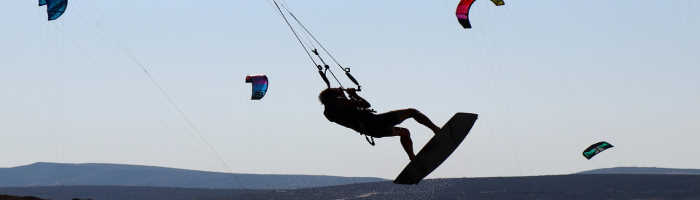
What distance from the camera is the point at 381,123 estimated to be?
19.5 m

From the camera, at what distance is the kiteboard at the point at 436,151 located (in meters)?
20.1

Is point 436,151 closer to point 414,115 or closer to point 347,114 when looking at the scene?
point 414,115

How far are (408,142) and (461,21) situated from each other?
19.5 ft

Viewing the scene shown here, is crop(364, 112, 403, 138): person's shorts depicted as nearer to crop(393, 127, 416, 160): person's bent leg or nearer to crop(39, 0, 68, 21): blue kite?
crop(393, 127, 416, 160): person's bent leg

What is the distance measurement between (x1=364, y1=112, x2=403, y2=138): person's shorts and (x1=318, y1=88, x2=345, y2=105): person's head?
0.69 m

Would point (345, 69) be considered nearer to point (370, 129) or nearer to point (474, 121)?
point (370, 129)

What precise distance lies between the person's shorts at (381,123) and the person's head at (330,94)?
0.69 meters

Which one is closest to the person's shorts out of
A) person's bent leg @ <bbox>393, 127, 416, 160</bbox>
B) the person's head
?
person's bent leg @ <bbox>393, 127, 416, 160</bbox>

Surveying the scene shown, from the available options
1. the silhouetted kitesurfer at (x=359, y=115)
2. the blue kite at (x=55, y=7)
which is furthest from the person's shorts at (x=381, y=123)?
the blue kite at (x=55, y=7)

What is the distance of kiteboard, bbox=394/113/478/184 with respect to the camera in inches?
790

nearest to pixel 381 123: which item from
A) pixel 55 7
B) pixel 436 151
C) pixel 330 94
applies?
pixel 330 94

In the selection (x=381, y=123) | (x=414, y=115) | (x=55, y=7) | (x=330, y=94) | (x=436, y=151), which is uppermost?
(x=55, y=7)

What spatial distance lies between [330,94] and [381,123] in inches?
41.6

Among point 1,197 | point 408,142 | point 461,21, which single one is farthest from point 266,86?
point 1,197
